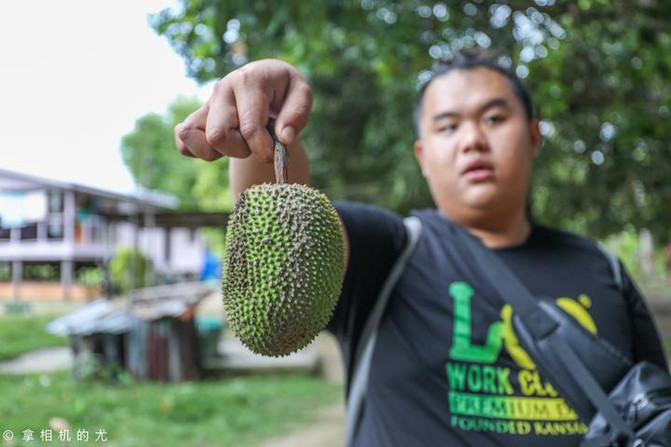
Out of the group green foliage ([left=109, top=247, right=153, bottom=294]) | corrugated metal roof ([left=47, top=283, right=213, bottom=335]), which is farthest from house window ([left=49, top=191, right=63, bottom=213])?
green foliage ([left=109, top=247, right=153, bottom=294])

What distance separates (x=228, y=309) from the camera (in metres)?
0.91

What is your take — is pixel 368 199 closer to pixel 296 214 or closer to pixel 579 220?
pixel 579 220

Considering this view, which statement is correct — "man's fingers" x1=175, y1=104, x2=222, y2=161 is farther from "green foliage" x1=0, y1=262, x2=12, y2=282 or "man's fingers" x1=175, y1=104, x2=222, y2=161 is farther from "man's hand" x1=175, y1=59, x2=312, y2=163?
"green foliage" x1=0, y1=262, x2=12, y2=282

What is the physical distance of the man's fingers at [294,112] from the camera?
89cm

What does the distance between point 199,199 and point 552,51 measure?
745 centimetres

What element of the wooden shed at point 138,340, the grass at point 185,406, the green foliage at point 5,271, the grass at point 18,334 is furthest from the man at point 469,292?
the wooden shed at point 138,340

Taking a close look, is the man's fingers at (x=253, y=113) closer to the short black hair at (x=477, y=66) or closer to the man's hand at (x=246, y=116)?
the man's hand at (x=246, y=116)

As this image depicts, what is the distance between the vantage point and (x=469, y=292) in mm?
1610

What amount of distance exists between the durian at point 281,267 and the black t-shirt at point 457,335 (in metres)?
0.62

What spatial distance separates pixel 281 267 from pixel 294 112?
0.22 metres

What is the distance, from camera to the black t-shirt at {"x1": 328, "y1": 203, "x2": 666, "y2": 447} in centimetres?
148

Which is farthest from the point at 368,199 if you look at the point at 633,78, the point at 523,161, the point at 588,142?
the point at 523,161

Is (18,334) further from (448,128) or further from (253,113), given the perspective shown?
(253,113)

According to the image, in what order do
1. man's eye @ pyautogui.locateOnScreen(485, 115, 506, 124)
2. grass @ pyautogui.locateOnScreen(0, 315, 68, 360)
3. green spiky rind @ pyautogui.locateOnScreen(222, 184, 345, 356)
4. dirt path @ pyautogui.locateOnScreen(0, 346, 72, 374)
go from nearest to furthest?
1. green spiky rind @ pyautogui.locateOnScreen(222, 184, 345, 356)
2. man's eye @ pyautogui.locateOnScreen(485, 115, 506, 124)
3. grass @ pyautogui.locateOnScreen(0, 315, 68, 360)
4. dirt path @ pyautogui.locateOnScreen(0, 346, 72, 374)
